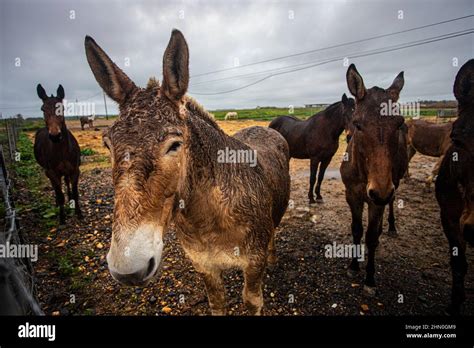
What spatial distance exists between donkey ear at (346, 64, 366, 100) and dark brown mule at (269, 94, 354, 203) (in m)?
4.83

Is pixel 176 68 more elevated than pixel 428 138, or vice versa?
pixel 428 138

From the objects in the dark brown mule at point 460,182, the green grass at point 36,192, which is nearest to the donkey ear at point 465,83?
the dark brown mule at point 460,182

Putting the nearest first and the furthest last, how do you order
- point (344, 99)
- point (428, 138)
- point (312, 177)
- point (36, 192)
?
point (344, 99), point (312, 177), point (36, 192), point (428, 138)

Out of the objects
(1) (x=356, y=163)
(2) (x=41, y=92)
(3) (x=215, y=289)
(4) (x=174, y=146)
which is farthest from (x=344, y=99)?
(2) (x=41, y=92)

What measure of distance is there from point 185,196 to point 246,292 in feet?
5.93

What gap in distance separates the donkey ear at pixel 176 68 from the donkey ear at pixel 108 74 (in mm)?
376

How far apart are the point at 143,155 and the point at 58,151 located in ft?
23.0

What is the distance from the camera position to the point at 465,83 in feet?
8.51

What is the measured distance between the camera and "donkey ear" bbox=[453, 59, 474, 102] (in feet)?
8.35

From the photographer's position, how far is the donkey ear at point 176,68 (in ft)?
6.34

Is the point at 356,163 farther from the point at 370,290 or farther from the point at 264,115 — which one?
the point at 264,115

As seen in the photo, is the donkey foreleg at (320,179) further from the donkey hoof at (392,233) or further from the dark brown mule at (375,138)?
the dark brown mule at (375,138)

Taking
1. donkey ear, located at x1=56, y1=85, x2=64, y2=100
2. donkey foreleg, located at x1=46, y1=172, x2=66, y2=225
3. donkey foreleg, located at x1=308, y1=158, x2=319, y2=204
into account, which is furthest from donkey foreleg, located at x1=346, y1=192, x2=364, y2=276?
donkey ear, located at x1=56, y1=85, x2=64, y2=100

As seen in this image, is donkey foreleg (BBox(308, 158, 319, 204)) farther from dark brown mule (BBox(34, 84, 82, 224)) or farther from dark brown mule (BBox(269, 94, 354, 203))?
dark brown mule (BBox(34, 84, 82, 224))
